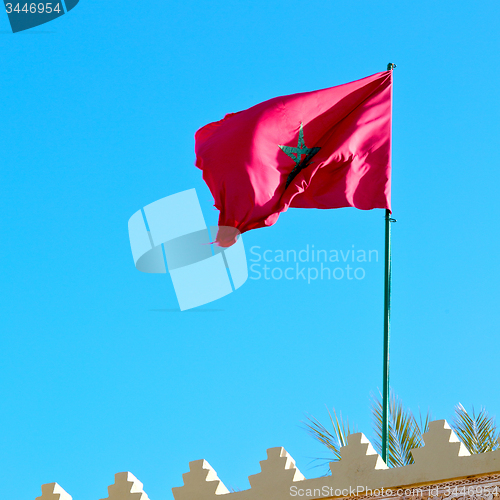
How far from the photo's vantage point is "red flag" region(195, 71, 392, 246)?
29.3 feet

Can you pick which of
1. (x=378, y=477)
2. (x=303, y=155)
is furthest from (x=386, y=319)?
(x=303, y=155)

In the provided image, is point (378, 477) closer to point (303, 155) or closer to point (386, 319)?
point (386, 319)

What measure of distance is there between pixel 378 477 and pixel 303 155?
442 cm

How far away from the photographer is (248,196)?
884 centimetres

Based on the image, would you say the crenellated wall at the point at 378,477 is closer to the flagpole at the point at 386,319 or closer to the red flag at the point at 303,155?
the flagpole at the point at 386,319

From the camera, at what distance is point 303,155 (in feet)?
30.6

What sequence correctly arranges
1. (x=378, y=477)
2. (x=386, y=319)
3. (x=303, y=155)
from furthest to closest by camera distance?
(x=303, y=155) → (x=386, y=319) → (x=378, y=477)

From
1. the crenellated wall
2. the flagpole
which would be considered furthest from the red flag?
the crenellated wall

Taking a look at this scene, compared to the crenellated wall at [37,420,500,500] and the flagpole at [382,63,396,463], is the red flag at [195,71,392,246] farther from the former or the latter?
the crenellated wall at [37,420,500,500]

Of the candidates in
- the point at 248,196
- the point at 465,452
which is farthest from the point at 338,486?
the point at 248,196

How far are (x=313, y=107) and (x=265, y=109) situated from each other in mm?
696

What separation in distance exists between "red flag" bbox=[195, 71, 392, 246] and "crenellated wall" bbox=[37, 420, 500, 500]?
3030 millimetres

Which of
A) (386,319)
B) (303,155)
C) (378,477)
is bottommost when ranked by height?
(378,477)

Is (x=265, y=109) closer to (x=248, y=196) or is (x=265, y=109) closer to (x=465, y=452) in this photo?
(x=248, y=196)
